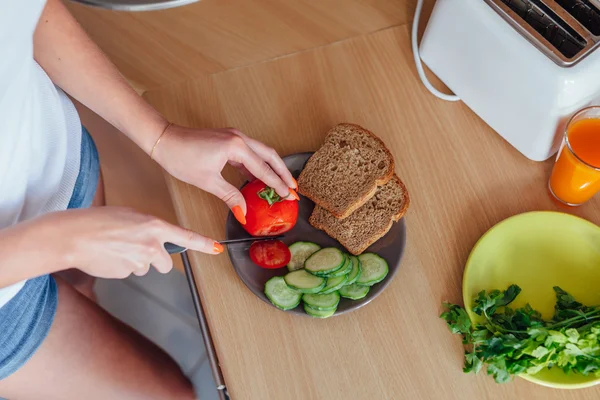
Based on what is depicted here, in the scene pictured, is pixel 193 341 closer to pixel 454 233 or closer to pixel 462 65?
pixel 454 233

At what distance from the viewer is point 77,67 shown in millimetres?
999

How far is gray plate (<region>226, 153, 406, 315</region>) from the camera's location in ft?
3.14

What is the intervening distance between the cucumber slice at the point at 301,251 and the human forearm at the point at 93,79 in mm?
316

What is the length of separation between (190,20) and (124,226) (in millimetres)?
494

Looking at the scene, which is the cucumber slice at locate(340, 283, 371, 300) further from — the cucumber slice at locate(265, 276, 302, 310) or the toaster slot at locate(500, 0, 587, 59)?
the toaster slot at locate(500, 0, 587, 59)

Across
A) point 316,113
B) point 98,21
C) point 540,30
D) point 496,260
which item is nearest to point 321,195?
point 316,113

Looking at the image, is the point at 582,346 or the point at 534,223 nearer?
the point at 582,346

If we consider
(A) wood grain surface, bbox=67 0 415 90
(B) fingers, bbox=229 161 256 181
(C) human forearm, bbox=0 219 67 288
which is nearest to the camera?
(C) human forearm, bbox=0 219 67 288

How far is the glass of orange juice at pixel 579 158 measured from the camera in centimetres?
95

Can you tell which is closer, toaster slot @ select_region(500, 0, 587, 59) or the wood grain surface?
toaster slot @ select_region(500, 0, 587, 59)

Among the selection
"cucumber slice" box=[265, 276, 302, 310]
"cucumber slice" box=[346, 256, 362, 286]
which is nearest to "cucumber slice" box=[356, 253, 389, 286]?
"cucumber slice" box=[346, 256, 362, 286]

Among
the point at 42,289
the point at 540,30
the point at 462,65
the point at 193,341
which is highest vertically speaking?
the point at 540,30

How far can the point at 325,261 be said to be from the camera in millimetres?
965

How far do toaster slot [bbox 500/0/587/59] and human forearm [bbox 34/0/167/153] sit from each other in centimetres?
65
